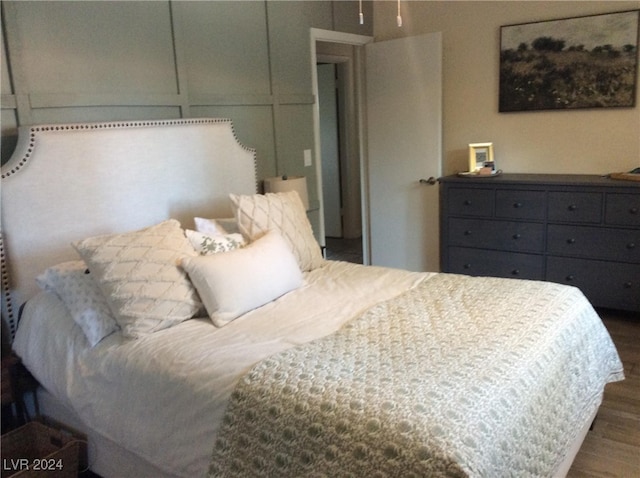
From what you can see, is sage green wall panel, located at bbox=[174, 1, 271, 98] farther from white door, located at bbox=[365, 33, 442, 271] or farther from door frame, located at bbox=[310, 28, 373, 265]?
white door, located at bbox=[365, 33, 442, 271]

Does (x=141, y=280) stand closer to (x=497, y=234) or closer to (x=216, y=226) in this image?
(x=216, y=226)

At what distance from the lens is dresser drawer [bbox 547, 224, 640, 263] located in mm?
3439

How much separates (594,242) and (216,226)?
8.14ft

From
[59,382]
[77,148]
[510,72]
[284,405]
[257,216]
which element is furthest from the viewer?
[510,72]

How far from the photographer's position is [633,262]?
3.45 m

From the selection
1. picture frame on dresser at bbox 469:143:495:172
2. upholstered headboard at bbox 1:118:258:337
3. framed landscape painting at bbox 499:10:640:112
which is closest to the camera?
upholstered headboard at bbox 1:118:258:337

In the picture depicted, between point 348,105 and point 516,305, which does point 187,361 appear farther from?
point 348,105

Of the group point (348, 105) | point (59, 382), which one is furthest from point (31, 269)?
point (348, 105)

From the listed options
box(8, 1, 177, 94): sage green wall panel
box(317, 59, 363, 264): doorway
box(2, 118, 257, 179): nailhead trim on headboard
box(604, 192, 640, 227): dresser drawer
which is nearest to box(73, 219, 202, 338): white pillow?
box(2, 118, 257, 179): nailhead trim on headboard

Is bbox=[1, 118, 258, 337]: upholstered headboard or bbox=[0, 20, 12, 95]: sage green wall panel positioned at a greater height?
bbox=[0, 20, 12, 95]: sage green wall panel

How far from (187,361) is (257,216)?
103 cm

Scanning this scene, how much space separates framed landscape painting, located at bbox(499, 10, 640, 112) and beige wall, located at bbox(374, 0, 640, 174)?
0.20 ft

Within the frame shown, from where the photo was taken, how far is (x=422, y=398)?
1430 mm

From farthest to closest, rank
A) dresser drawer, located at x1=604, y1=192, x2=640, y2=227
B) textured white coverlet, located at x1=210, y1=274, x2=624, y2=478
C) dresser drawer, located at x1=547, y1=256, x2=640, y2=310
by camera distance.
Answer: dresser drawer, located at x1=547, y1=256, x2=640, y2=310 → dresser drawer, located at x1=604, y1=192, x2=640, y2=227 → textured white coverlet, located at x1=210, y1=274, x2=624, y2=478
